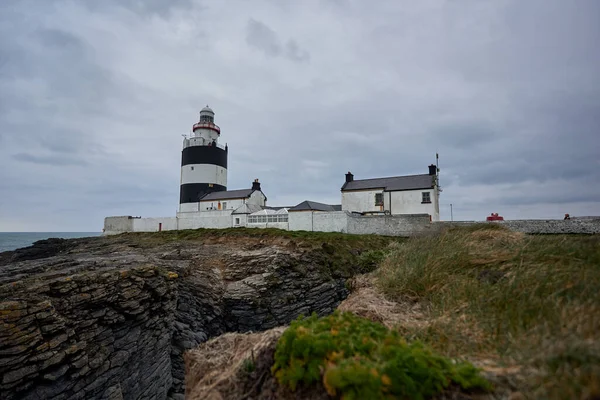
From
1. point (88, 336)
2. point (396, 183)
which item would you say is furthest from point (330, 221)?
point (88, 336)

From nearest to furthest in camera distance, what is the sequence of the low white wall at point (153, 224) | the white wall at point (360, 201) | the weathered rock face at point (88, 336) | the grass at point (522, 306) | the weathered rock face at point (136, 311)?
the grass at point (522, 306) < the weathered rock face at point (88, 336) < the weathered rock face at point (136, 311) < the white wall at point (360, 201) < the low white wall at point (153, 224)

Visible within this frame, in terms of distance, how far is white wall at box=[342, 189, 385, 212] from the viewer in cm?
3119

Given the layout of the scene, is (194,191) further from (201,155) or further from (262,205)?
(262,205)

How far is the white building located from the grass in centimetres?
2459

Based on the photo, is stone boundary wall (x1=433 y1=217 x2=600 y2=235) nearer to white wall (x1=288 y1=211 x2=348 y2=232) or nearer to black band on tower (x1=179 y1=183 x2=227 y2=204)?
white wall (x1=288 y1=211 x2=348 y2=232)

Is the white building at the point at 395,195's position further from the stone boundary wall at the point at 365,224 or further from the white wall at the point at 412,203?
the stone boundary wall at the point at 365,224

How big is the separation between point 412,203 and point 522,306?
27.7 m

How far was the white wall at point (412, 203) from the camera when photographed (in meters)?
28.8

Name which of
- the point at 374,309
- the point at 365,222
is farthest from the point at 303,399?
the point at 365,222

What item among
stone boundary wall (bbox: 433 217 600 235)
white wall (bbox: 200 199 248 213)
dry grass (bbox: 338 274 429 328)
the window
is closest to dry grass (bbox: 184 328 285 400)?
dry grass (bbox: 338 274 429 328)

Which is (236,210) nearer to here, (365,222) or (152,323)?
(365,222)

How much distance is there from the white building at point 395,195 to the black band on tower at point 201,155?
17513 mm

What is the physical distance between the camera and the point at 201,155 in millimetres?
37562

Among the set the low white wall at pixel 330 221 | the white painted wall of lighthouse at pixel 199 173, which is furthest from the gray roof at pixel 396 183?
the white painted wall of lighthouse at pixel 199 173
